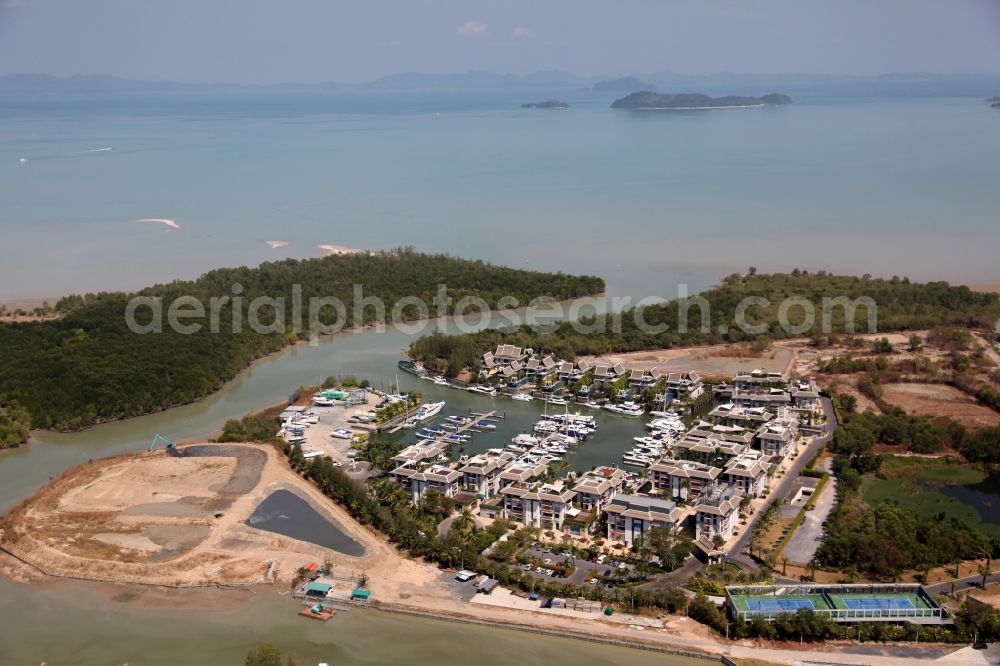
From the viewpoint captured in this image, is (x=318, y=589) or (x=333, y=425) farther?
(x=333, y=425)

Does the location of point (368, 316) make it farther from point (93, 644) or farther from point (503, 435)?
point (93, 644)

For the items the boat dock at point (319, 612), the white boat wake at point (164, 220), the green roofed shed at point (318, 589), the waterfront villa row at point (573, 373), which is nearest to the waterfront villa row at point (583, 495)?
the green roofed shed at point (318, 589)

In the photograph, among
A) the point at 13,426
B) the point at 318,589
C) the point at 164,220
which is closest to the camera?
the point at 318,589

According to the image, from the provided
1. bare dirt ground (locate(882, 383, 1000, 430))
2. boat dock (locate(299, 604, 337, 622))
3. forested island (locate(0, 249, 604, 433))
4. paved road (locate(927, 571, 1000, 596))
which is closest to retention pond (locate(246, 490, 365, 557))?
boat dock (locate(299, 604, 337, 622))

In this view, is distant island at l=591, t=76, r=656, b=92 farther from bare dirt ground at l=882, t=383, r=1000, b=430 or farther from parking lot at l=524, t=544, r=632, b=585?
parking lot at l=524, t=544, r=632, b=585

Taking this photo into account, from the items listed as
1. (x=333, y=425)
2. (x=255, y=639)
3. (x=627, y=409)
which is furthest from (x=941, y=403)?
(x=255, y=639)

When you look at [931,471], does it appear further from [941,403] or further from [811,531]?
[941,403]
